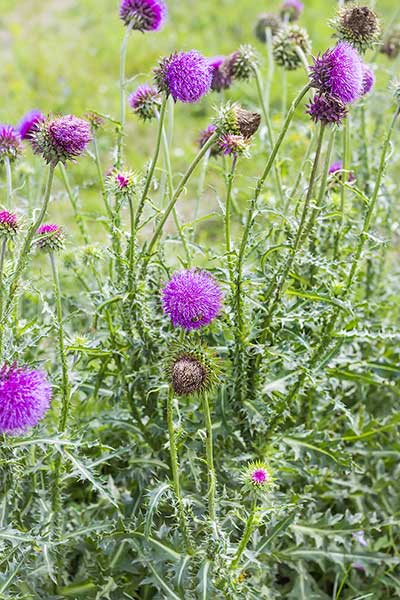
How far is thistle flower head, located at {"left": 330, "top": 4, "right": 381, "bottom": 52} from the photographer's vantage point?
2496mm

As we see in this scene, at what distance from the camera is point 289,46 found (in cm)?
305

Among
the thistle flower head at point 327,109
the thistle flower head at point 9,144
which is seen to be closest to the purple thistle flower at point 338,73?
the thistle flower head at point 327,109

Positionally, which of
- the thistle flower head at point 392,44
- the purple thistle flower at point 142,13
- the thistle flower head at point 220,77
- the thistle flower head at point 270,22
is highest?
the thistle flower head at point 270,22

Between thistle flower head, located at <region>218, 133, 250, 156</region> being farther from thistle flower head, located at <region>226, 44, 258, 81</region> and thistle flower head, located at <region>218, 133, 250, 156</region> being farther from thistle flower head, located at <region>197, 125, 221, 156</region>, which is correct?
thistle flower head, located at <region>226, 44, 258, 81</region>

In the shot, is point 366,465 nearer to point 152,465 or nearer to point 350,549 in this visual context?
point 350,549

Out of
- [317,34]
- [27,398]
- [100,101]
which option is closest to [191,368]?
[27,398]

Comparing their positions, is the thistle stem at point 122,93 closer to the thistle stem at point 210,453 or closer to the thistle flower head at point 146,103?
the thistle flower head at point 146,103

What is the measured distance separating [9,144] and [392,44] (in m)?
2.14

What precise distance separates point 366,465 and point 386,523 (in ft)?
1.22

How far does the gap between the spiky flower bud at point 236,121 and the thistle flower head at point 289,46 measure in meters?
0.84

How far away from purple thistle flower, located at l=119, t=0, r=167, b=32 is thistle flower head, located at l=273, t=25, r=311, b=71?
53cm

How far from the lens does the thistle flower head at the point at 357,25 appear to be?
250cm

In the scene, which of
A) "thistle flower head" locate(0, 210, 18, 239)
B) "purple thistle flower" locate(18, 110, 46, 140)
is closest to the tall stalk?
"thistle flower head" locate(0, 210, 18, 239)

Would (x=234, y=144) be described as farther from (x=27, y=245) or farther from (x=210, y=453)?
(x=210, y=453)
